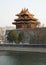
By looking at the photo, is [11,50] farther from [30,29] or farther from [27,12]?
[27,12]

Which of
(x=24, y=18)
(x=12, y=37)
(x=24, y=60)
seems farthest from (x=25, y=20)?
(x=24, y=60)

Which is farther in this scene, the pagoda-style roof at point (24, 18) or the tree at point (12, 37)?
the pagoda-style roof at point (24, 18)

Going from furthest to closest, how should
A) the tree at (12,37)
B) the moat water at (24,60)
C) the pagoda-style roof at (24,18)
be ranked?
the pagoda-style roof at (24,18)
the tree at (12,37)
the moat water at (24,60)

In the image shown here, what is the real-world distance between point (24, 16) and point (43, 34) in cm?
580

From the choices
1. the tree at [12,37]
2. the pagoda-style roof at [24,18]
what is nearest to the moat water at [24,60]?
the tree at [12,37]

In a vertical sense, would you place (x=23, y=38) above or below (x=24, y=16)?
below

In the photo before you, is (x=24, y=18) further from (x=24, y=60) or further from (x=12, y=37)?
(x=24, y=60)

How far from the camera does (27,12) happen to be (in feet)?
155

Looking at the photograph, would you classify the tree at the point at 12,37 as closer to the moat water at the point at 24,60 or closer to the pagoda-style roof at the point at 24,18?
the pagoda-style roof at the point at 24,18

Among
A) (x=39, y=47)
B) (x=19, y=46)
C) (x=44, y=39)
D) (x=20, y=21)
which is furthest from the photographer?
(x=20, y=21)

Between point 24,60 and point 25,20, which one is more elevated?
point 25,20

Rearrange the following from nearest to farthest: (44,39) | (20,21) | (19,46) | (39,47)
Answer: (39,47) < (19,46) < (44,39) < (20,21)

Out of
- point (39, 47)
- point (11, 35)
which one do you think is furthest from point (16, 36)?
point (39, 47)

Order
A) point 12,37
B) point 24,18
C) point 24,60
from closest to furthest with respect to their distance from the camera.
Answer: point 24,60 → point 12,37 → point 24,18
